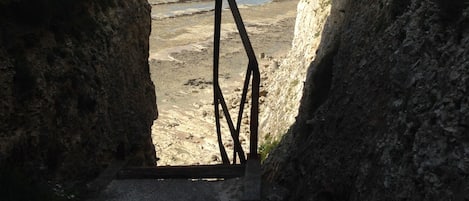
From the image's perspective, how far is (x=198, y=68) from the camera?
121ft

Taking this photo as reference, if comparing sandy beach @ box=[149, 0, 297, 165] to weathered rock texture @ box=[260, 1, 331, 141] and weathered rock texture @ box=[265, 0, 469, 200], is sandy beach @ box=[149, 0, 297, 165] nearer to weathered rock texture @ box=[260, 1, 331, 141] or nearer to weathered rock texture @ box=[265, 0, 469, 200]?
weathered rock texture @ box=[260, 1, 331, 141]

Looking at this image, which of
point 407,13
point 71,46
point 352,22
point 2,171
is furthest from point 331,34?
point 2,171

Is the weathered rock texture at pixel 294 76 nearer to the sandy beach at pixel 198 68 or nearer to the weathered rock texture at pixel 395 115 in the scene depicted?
the sandy beach at pixel 198 68

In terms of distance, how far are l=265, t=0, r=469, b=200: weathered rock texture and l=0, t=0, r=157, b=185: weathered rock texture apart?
13.3ft

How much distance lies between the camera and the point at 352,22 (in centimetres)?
1294

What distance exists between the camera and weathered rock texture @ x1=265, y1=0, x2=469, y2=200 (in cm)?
646

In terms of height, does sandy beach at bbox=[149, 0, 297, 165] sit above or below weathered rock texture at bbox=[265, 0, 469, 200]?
below

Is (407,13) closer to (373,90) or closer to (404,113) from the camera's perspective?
(373,90)

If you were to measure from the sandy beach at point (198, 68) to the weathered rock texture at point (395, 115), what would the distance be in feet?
38.1

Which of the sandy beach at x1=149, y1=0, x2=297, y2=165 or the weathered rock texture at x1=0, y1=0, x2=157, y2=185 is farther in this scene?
the sandy beach at x1=149, y1=0, x2=297, y2=165

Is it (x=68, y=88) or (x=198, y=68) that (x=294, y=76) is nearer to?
(x=68, y=88)

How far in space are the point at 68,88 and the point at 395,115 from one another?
634cm

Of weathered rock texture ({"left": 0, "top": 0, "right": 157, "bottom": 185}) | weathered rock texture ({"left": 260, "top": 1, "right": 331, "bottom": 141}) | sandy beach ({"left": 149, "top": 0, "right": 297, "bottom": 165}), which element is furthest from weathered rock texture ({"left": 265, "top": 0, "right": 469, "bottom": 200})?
sandy beach ({"left": 149, "top": 0, "right": 297, "bottom": 165})

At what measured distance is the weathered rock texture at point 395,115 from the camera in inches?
254
